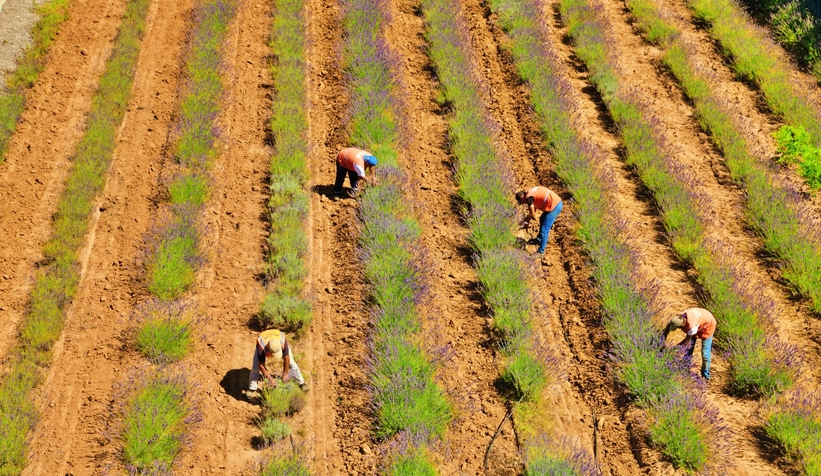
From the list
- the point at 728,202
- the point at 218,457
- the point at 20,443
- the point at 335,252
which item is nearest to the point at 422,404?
the point at 218,457

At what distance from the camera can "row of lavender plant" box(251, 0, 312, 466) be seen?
833 centimetres

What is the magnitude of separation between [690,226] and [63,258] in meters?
8.35

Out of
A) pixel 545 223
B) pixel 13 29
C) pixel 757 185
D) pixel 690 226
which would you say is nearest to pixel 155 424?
pixel 545 223

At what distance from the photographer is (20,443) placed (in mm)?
7828

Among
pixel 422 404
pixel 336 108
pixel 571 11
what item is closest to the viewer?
pixel 422 404

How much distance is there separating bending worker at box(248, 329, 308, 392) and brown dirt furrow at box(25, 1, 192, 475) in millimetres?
1422

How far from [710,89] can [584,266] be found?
5552mm

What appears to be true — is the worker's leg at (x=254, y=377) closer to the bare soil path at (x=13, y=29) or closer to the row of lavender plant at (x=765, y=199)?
the row of lavender plant at (x=765, y=199)

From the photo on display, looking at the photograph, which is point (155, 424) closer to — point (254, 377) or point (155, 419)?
point (155, 419)

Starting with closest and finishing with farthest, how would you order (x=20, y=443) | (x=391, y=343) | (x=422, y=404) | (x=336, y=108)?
(x=20, y=443), (x=422, y=404), (x=391, y=343), (x=336, y=108)

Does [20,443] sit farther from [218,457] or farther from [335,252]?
[335,252]

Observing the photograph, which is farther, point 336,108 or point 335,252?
point 336,108

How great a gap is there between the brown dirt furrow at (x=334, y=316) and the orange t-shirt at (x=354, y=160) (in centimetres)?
61

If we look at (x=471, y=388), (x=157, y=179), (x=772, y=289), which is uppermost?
(x=772, y=289)
